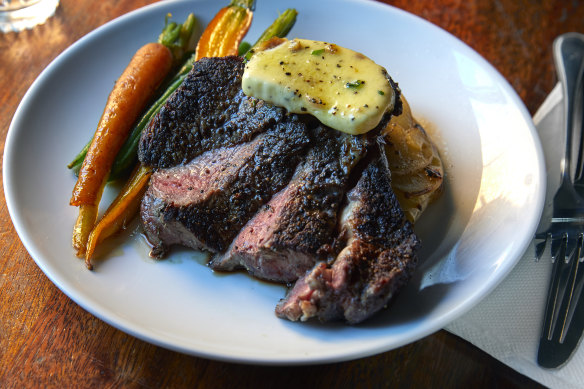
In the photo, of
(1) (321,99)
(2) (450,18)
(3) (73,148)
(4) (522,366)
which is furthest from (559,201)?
(3) (73,148)

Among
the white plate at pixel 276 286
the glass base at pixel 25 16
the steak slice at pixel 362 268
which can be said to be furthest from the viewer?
the glass base at pixel 25 16

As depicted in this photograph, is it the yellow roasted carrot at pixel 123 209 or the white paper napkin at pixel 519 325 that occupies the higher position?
the yellow roasted carrot at pixel 123 209

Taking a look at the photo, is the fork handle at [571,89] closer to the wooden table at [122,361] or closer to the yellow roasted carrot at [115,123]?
the wooden table at [122,361]

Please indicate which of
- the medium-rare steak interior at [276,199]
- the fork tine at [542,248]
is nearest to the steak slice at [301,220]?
the medium-rare steak interior at [276,199]

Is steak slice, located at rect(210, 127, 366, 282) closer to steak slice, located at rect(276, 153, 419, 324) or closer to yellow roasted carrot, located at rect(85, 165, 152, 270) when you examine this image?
steak slice, located at rect(276, 153, 419, 324)

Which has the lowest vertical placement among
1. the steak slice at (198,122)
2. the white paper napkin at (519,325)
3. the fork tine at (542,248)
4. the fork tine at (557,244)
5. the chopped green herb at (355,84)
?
the white paper napkin at (519,325)

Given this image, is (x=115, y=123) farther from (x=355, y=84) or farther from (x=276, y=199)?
(x=355, y=84)
